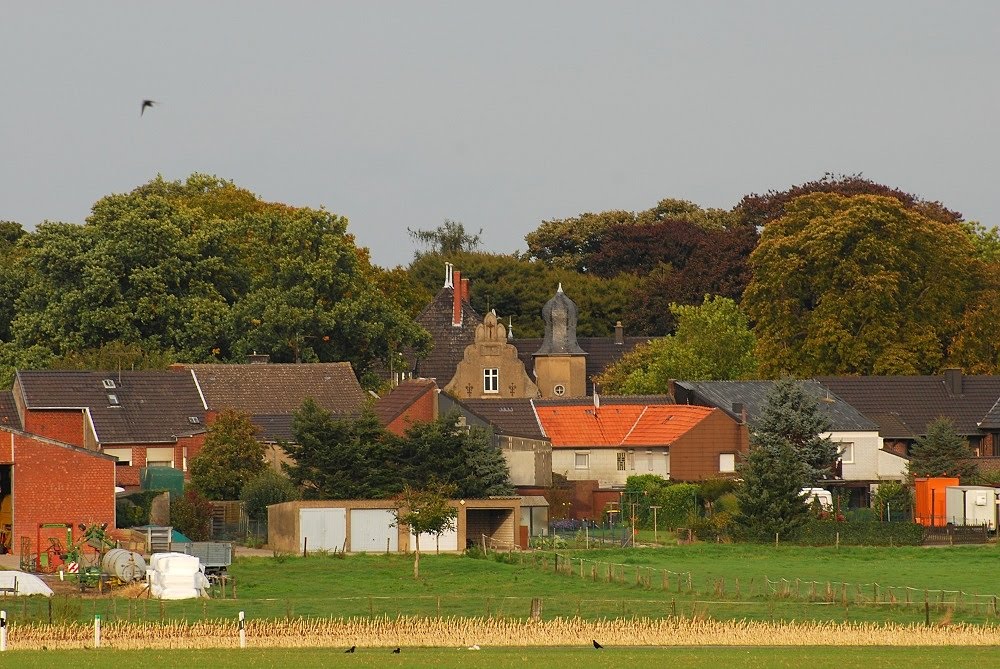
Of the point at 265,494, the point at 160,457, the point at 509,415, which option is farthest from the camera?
the point at 509,415

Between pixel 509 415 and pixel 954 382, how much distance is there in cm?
1835

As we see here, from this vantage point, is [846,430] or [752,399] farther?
[752,399]

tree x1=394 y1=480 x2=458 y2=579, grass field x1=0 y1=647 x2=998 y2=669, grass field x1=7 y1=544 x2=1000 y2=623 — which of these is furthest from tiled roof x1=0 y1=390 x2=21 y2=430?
grass field x1=0 y1=647 x2=998 y2=669

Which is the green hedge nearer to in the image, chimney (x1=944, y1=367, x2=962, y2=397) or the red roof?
the red roof

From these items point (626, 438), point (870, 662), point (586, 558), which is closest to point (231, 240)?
point (626, 438)

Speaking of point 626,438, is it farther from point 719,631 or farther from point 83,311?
point 719,631

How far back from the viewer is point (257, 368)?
250ft

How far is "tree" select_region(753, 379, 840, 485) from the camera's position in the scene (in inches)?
2879

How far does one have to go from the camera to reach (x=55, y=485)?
6000 cm

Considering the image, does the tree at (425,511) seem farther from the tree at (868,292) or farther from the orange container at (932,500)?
the tree at (868,292)

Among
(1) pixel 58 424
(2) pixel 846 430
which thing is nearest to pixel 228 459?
(1) pixel 58 424

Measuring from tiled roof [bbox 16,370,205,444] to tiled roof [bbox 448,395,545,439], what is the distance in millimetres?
9528

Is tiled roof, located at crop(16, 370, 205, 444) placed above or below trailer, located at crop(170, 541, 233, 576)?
above

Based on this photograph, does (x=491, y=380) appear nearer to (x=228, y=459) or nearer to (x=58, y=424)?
(x=58, y=424)
